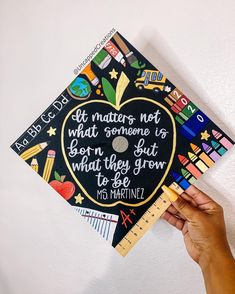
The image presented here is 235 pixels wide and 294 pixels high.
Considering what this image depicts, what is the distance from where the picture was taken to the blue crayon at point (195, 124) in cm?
66

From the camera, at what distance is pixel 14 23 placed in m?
0.77

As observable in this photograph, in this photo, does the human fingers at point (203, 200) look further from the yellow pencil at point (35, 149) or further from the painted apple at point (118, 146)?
the yellow pencil at point (35, 149)

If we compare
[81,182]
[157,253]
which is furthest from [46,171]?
[157,253]

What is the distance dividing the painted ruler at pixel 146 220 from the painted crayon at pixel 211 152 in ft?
0.30

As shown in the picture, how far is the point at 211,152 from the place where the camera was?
66 centimetres

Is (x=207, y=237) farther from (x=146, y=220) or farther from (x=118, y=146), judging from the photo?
(x=118, y=146)

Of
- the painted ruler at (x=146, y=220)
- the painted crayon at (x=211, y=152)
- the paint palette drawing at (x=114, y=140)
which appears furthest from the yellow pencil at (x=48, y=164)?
the painted crayon at (x=211, y=152)

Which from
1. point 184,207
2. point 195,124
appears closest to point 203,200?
point 184,207

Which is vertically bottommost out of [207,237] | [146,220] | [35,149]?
[207,237]

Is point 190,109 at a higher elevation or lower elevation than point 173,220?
higher

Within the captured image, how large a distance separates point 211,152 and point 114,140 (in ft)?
0.65

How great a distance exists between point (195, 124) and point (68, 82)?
0.30m

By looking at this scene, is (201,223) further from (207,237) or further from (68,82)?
(68,82)

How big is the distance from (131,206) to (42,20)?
47 centimetres
